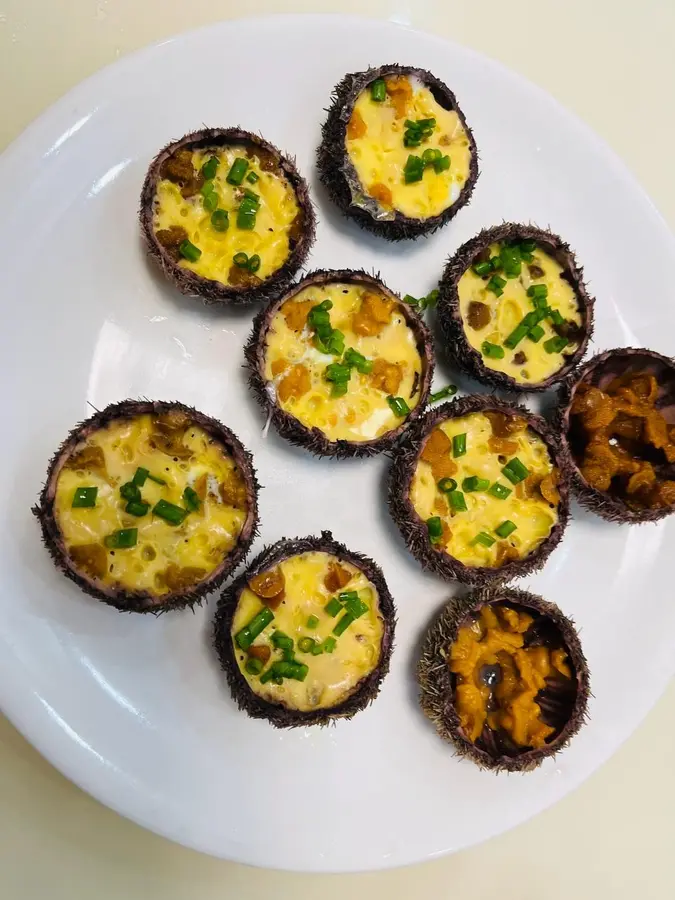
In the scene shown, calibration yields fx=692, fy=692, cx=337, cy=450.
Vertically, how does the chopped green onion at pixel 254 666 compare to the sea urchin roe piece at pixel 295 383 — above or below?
below

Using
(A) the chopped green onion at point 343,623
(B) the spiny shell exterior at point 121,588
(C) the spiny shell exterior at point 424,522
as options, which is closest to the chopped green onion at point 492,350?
(C) the spiny shell exterior at point 424,522

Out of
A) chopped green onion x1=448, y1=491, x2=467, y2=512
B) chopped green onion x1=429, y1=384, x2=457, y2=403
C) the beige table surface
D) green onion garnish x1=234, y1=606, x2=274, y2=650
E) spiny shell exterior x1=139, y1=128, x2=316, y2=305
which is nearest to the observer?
green onion garnish x1=234, y1=606, x2=274, y2=650

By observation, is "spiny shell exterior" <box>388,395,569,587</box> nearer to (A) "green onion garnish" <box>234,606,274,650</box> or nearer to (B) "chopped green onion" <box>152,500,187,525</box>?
(A) "green onion garnish" <box>234,606,274,650</box>

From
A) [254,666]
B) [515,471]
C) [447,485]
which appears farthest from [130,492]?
[515,471]

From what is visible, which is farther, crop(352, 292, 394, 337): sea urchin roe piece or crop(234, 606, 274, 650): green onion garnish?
crop(352, 292, 394, 337): sea urchin roe piece

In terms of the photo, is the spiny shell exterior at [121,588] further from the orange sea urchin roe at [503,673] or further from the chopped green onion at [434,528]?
the orange sea urchin roe at [503,673]

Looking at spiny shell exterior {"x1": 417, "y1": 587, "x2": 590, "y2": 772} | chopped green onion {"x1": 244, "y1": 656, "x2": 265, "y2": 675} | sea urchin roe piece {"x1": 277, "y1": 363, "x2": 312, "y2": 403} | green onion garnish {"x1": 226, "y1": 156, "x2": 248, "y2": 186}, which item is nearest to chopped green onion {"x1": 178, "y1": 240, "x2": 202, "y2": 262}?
green onion garnish {"x1": 226, "y1": 156, "x2": 248, "y2": 186}

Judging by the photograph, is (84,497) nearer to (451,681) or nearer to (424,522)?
(424,522)
